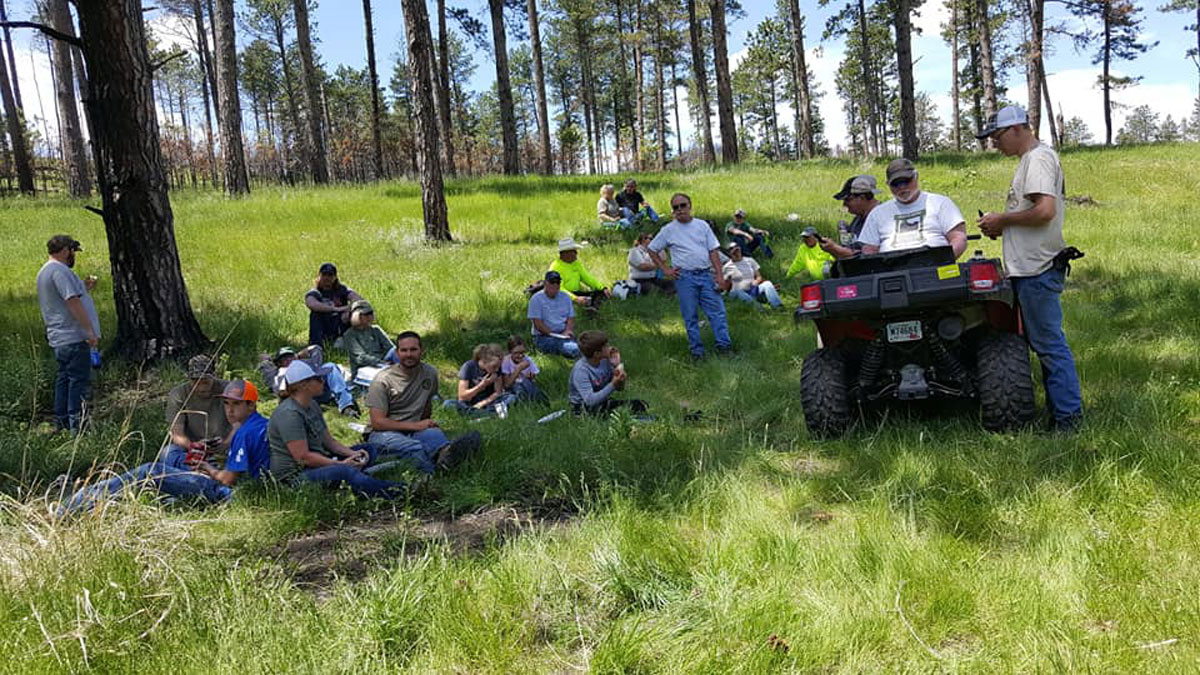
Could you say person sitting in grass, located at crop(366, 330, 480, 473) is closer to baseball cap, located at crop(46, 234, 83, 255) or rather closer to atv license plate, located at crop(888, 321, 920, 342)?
baseball cap, located at crop(46, 234, 83, 255)

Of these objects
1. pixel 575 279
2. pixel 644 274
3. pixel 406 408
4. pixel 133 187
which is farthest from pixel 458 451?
pixel 644 274

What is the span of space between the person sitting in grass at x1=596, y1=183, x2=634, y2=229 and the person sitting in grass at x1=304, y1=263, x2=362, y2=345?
6.31m

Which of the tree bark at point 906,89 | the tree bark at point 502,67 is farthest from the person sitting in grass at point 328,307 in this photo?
the tree bark at point 906,89

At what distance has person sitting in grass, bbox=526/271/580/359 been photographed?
885cm

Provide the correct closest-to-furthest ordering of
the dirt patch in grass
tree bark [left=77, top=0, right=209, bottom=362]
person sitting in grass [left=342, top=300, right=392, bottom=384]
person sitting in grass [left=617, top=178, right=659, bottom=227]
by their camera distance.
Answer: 1. the dirt patch in grass
2. tree bark [left=77, top=0, right=209, bottom=362]
3. person sitting in grass [left=342, top=300, right=392, bottom=384]
4. person sitting in grass [left=617, top=178, right=659, bottom=227]

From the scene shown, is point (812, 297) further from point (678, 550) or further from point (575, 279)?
point (575, 279)

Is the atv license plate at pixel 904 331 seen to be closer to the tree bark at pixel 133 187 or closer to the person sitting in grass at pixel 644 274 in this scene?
the person sitting in grass at pixel 644 274

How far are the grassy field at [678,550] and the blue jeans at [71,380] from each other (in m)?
0.30

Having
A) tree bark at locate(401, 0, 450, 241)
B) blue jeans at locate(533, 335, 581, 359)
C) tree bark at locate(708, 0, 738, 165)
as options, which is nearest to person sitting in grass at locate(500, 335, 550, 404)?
blue jeans at locate(533, 335, 581, 359)

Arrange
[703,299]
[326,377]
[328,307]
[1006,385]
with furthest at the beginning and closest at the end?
1. [328,307]
2. [703,299]
3. [326,377]
4. [1006,385]

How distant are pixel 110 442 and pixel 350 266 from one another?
6621 mm

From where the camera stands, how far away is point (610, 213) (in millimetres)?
14031

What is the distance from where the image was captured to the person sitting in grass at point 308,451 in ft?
15.2

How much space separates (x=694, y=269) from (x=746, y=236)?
4.32 metres
